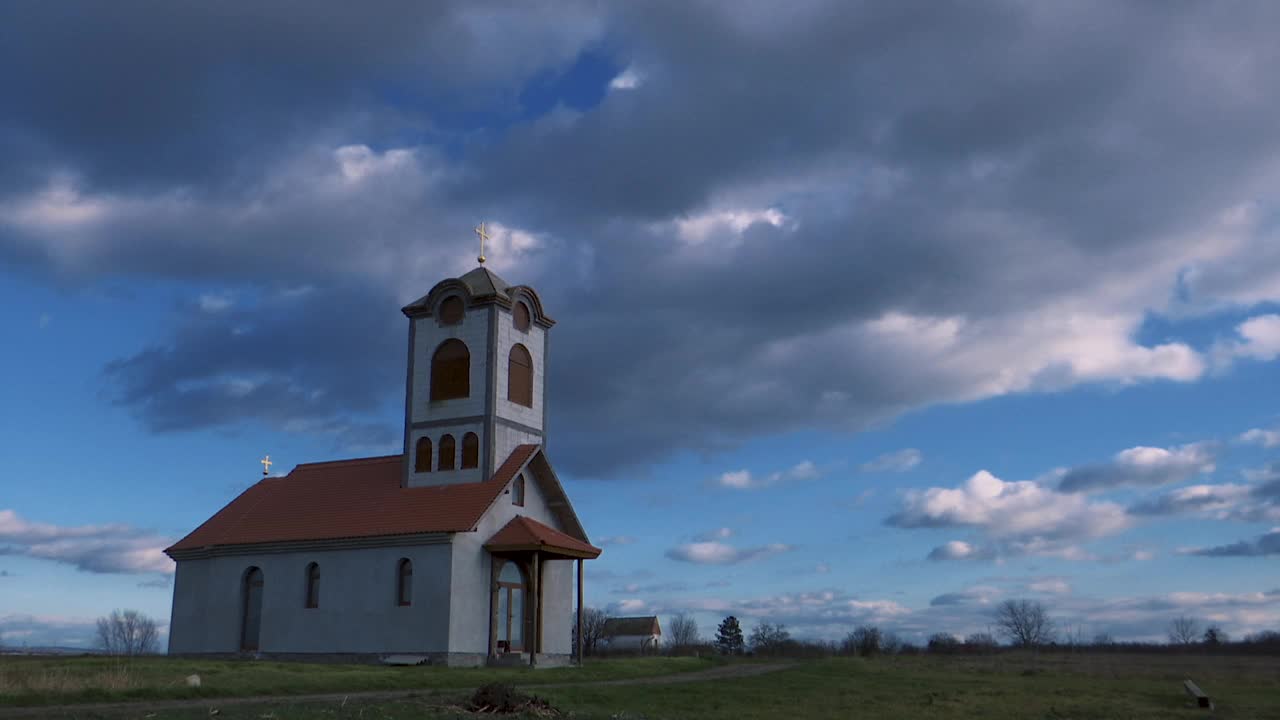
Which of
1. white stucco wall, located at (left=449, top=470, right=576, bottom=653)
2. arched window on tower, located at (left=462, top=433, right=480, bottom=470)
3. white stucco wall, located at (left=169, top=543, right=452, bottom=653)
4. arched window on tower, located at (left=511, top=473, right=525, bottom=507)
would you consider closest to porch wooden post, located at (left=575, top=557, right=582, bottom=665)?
white stucco wall, located at (left=449, top=470, right=576, bottom=653)

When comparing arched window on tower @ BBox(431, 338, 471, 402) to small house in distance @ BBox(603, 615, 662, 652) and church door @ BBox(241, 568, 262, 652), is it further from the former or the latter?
small house in distance @ BBox(603, 615, 662, 652)

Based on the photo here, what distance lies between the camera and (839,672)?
37.0 m

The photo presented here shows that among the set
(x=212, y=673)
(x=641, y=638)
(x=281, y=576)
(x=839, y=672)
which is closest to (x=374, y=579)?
(x=281, y=576)

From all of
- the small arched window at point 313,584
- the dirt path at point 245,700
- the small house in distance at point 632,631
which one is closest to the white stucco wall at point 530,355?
the small arched window at point 313,584

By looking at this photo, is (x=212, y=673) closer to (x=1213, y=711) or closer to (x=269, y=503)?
(x=269, y=503)

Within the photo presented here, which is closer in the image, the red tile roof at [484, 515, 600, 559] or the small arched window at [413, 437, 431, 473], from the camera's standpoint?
the red tile roof at [484, 515, 600, 559]

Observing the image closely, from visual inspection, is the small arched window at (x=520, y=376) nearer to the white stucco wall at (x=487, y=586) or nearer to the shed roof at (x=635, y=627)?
the white stucco wall at (x=487, y=586)

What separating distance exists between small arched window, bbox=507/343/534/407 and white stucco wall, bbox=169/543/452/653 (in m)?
7.76

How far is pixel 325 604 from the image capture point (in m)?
39.8

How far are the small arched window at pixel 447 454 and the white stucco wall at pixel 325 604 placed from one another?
432 centimetres

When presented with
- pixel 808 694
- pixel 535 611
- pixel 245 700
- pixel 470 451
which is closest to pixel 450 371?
pixel 470 451

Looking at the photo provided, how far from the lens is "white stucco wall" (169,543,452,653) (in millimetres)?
37562

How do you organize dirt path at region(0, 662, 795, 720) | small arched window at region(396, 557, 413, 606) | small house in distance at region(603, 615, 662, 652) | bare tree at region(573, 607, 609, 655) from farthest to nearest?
small house in distance at region(603, 615, 662, 652) → bare tree at region(573, 607, 609, 655) → small arched window at region(396, 557, 413, 606) → dirt path at region(0, 662, 795, 720)

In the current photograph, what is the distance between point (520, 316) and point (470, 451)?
20.1ft
